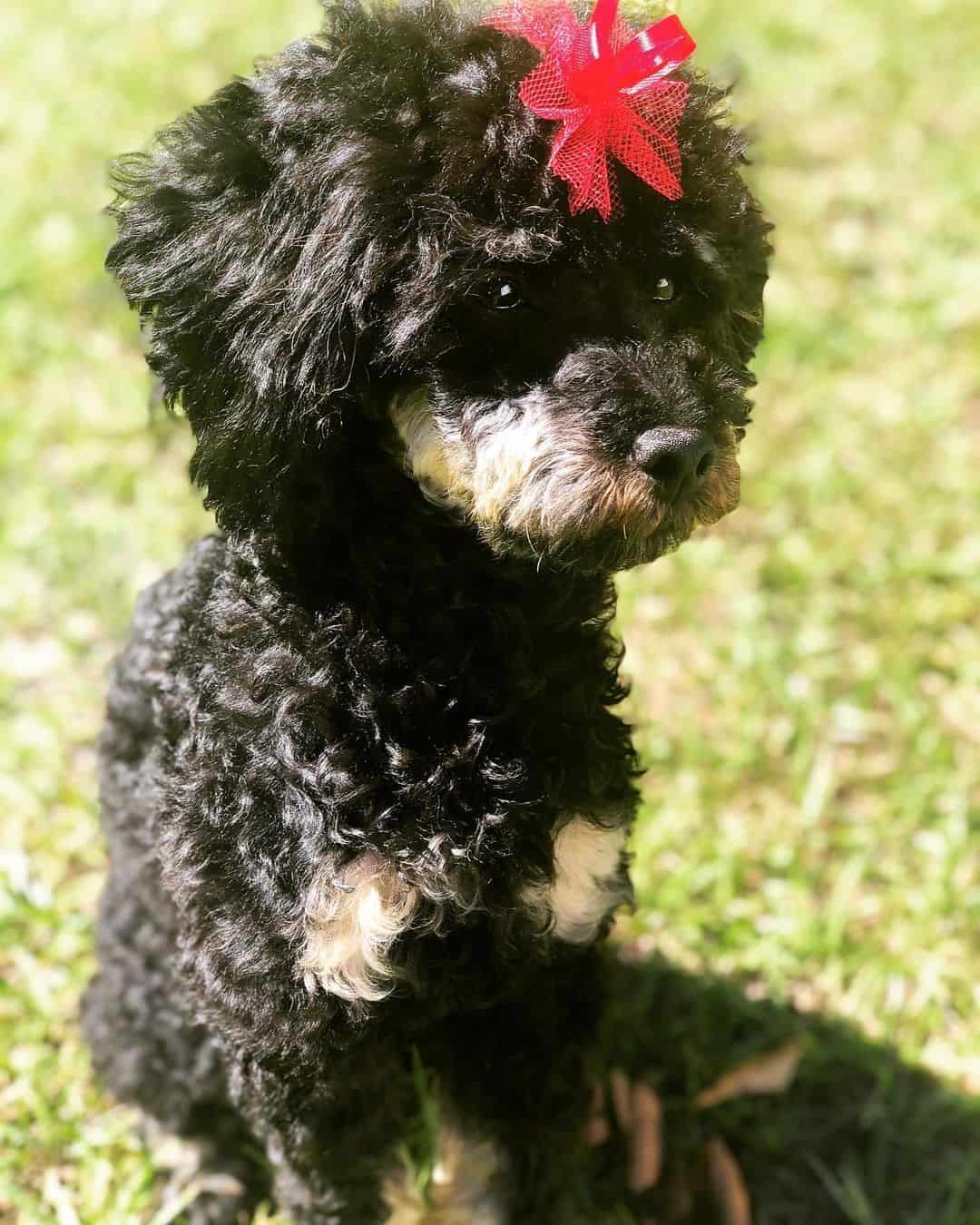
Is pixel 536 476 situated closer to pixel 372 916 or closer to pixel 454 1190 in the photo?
pixel 372 916

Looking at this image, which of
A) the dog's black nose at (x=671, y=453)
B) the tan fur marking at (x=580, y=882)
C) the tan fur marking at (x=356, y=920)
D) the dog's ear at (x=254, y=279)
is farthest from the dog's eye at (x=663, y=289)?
the tan fur marking at (x=356, y=920)

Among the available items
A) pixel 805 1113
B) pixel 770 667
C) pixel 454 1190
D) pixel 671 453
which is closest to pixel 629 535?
pixel 671 453

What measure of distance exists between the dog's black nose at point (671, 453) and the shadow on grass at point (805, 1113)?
4.74ft

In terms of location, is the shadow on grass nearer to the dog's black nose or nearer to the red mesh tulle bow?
the dog's black nose

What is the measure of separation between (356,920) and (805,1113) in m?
1.46

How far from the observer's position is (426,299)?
1.75 meters

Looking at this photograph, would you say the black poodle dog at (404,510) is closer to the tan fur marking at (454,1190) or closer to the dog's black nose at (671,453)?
the dog's black nose at (671,453)

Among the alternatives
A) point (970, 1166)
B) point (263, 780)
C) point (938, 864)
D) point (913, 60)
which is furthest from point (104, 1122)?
point (913, 60)

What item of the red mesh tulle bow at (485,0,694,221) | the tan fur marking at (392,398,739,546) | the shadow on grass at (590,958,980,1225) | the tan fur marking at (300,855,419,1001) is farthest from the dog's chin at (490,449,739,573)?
the shadow on grass at (590,958,980,1225)

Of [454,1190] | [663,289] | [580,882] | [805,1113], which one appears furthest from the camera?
[805,1113]

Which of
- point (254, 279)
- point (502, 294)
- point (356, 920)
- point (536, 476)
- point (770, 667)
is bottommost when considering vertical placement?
point (770, 667)

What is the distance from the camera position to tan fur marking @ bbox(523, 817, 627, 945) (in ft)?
6.79

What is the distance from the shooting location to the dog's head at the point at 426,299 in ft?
5.78

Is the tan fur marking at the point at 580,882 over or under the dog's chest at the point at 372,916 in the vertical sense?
under
